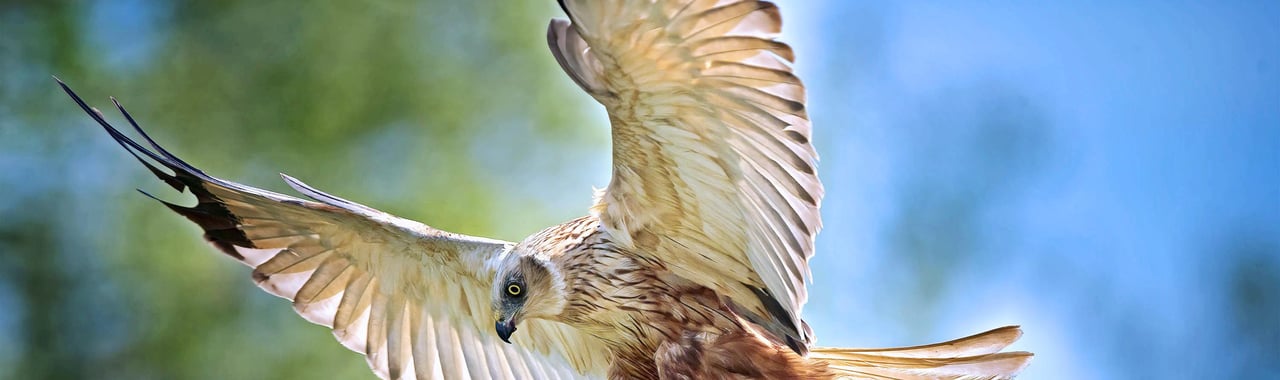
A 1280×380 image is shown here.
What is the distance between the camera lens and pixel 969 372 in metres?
2.80

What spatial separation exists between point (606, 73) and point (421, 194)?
18.4 feet

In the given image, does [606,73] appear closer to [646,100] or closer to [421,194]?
[646,100]

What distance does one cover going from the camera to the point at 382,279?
3449 millimetres

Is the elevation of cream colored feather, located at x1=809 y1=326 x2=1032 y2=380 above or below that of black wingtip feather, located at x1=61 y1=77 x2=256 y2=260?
A: below

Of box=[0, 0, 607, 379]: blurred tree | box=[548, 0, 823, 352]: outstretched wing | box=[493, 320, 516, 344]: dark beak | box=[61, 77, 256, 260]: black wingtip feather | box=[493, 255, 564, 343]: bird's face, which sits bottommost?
box=[493, 320, 516, 344]: dark beak

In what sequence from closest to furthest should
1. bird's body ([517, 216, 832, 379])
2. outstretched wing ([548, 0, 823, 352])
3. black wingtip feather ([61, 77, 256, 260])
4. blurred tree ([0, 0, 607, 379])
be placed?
outstretched wing ([548, 0, 823, 352]) → bird's body ([517, 216, 832, 379]) → black wingtip feather ([61, 77, 256, 260]) → blurred tree ([0, 0, 607, 379])

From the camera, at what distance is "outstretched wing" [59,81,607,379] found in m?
3.24

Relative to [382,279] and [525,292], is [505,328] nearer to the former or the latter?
[525,292]

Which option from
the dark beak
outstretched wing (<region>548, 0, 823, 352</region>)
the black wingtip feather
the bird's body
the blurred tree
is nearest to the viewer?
outstretched wing (<region>548, 0, 823, 352</region>)

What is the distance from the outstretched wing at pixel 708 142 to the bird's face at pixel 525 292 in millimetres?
204

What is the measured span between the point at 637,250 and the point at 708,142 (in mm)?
463

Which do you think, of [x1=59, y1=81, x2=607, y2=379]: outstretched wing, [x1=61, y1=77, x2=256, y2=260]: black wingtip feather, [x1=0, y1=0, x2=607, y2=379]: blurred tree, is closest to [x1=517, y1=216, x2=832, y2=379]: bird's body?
[x1=59, y1=81, x2=607, y2=379]: outstretched wing

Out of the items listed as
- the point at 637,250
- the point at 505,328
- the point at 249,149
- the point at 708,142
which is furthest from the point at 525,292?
the point at 249,149

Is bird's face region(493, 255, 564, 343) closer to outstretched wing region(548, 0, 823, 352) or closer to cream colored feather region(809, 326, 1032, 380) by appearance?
outstretched wing region(548, 0, 823, 352)
